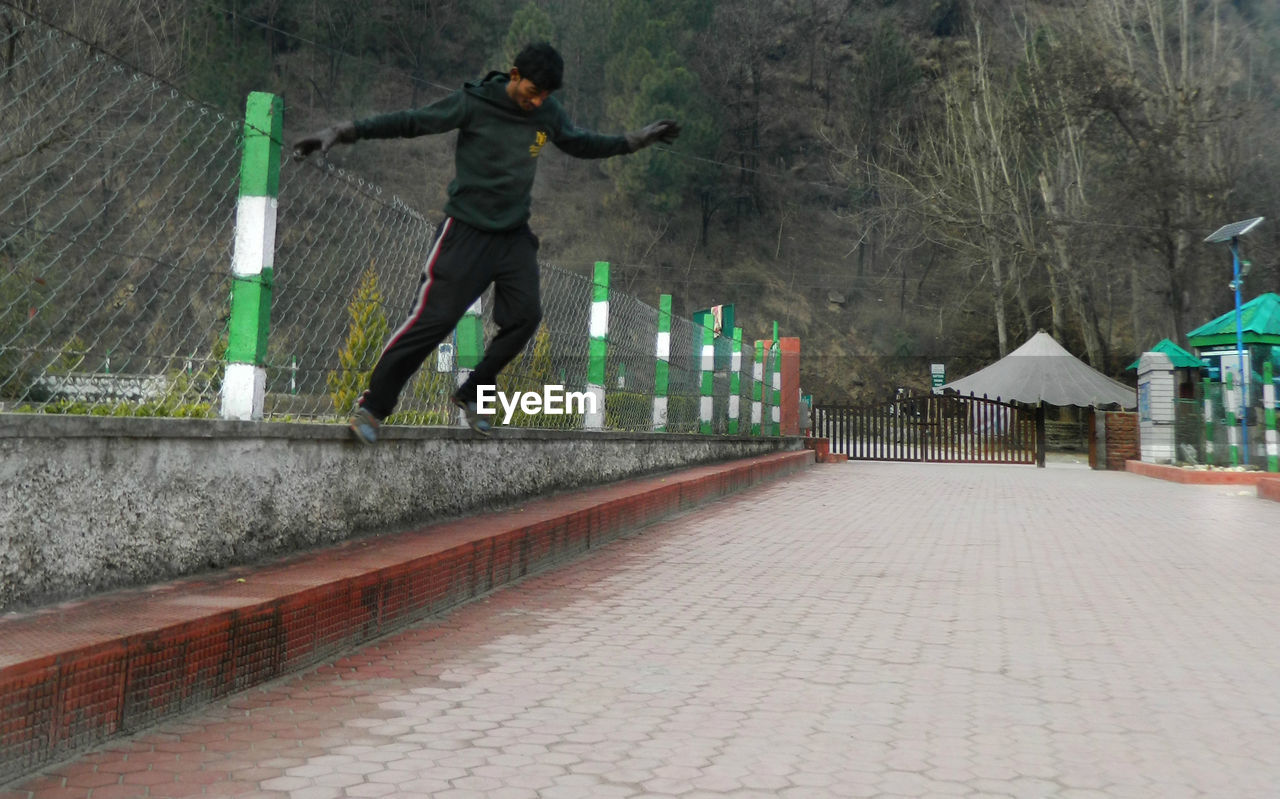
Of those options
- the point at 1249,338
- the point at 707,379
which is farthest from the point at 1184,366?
the point at 707,379

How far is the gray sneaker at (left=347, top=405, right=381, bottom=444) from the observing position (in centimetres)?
547

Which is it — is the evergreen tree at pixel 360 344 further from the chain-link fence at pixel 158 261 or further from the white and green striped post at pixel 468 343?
the white and green striped post at pixel 468 343

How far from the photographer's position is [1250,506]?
14273mm

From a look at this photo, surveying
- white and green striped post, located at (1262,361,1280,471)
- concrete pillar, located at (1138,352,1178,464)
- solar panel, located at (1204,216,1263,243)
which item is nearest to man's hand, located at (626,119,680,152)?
white and green striped post, located at (1262,361,1280,471)

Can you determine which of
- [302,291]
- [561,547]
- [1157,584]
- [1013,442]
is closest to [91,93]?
[302,291]

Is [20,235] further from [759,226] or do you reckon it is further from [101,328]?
[759,226]

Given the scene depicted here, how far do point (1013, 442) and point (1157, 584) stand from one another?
80.0ft

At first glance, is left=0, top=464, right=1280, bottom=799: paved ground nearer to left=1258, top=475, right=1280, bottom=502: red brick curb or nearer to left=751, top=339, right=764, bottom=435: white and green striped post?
left=1258, top=475, right=1280, bottom=502: red brick curb

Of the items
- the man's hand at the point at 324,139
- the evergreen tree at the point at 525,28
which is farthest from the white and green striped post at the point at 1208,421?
the evergreen tree at the point at 525,28

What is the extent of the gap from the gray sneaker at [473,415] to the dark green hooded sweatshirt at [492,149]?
1.14 metres

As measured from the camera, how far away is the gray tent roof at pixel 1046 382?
3055 centimetres

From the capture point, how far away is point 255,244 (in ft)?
16.6

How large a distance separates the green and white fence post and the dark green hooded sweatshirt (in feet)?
63.3

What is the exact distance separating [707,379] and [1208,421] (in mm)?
11693
